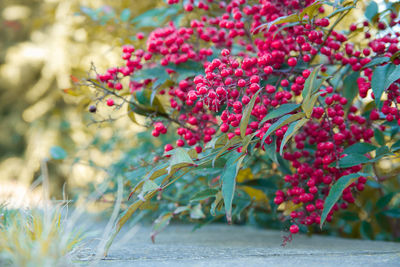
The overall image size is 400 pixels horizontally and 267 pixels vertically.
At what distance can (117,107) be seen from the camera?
1.06 metres

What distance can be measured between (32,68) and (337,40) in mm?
3885

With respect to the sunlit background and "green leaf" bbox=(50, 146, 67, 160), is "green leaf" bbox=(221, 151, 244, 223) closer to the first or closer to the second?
"green leaf" bbox=(50, 146, 67, 160)

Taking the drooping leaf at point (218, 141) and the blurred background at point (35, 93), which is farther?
the blurred background at point (35, 93)

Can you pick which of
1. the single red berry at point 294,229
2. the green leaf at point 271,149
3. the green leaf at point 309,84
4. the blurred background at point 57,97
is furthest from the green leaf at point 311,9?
the blurred background at point 57,97

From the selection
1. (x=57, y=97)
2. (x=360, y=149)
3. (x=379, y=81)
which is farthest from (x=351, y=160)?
(x=57, y=97)

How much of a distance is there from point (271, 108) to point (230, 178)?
298 millimetres

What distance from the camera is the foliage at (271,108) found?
2.63 feet

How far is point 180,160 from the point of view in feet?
2.43

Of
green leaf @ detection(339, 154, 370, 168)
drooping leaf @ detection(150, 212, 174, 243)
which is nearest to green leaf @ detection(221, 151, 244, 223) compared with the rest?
green leaf @ detection(339, 154, 370, 168)

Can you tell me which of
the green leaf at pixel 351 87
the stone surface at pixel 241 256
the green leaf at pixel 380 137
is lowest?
the stone surface at pixel 241 256

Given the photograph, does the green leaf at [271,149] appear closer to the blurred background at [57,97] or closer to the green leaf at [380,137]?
the green leaf at [380,137]

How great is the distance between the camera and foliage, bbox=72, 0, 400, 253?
2.63 feet

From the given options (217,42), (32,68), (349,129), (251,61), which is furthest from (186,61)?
(32,68)

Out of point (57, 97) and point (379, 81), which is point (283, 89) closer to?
point (379, 81)
